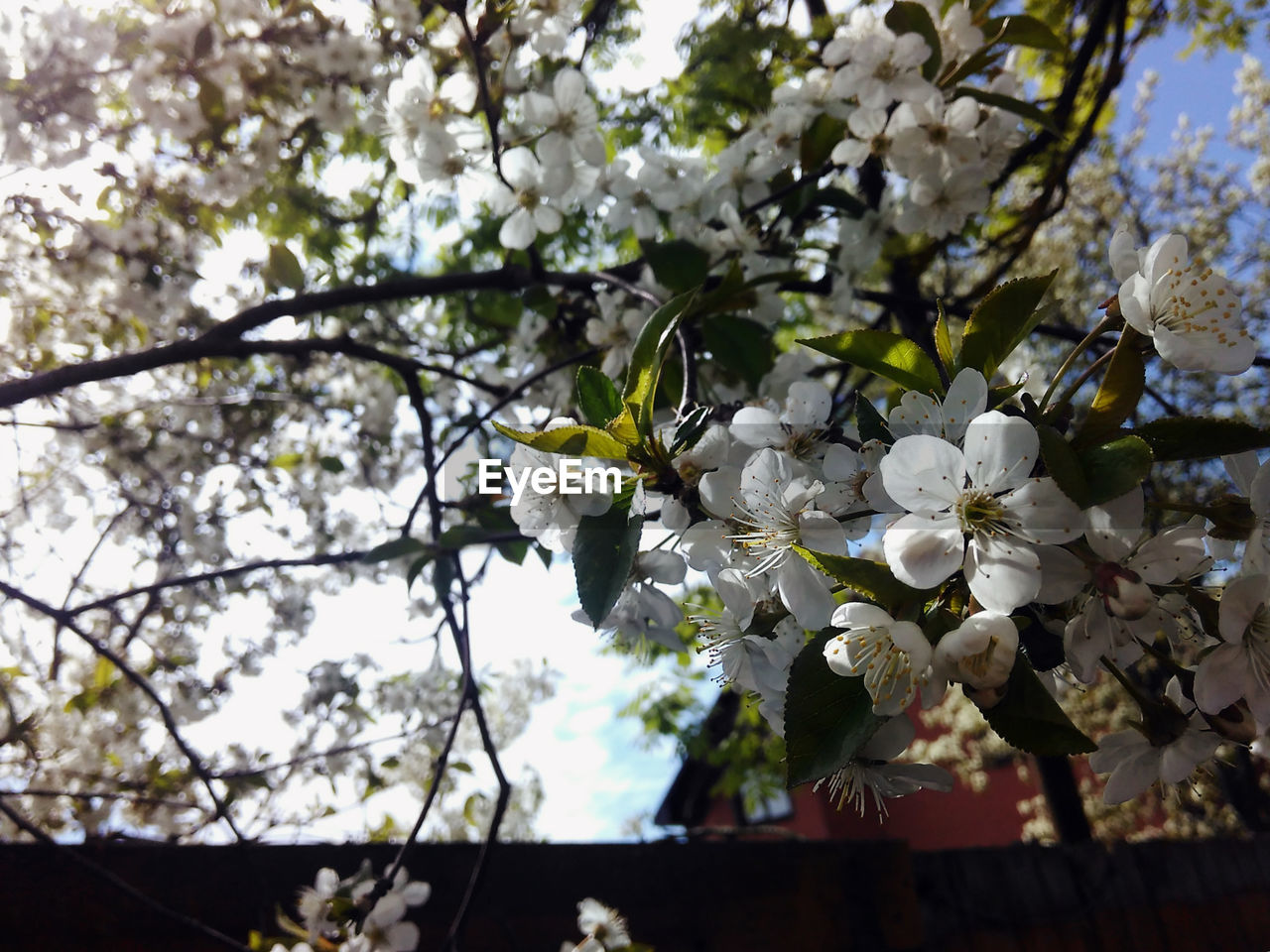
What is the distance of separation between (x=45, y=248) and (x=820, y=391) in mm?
2345

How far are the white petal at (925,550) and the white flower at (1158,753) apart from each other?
248 millimetres

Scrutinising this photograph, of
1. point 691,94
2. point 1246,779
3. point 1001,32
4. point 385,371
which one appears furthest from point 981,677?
point 1246,779

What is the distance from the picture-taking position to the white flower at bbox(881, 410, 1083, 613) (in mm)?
548

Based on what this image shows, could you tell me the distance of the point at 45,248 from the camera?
7.19ft

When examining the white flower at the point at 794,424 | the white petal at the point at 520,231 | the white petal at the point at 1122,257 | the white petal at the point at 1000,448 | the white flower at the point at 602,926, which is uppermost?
the white petal at the point at 520,231

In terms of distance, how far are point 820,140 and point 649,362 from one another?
1.23 metres

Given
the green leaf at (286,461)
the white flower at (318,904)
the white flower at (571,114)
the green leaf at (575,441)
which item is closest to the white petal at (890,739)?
the green leaf at (575,441)

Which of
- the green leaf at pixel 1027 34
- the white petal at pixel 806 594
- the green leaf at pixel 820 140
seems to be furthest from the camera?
the green leaf at pixel 820 140

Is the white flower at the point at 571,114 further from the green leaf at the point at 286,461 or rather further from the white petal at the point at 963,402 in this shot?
the green leaf at the point at 286,461

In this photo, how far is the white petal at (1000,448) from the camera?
0.55m

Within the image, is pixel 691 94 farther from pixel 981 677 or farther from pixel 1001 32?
pixel 981 677

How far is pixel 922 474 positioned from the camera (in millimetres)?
593

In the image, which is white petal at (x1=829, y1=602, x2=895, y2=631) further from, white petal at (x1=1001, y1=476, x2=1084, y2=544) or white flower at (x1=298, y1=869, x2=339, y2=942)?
white flower at (x1=298, y1=869, x2=339, y2=942)

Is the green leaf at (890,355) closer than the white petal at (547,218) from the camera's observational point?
Yes
